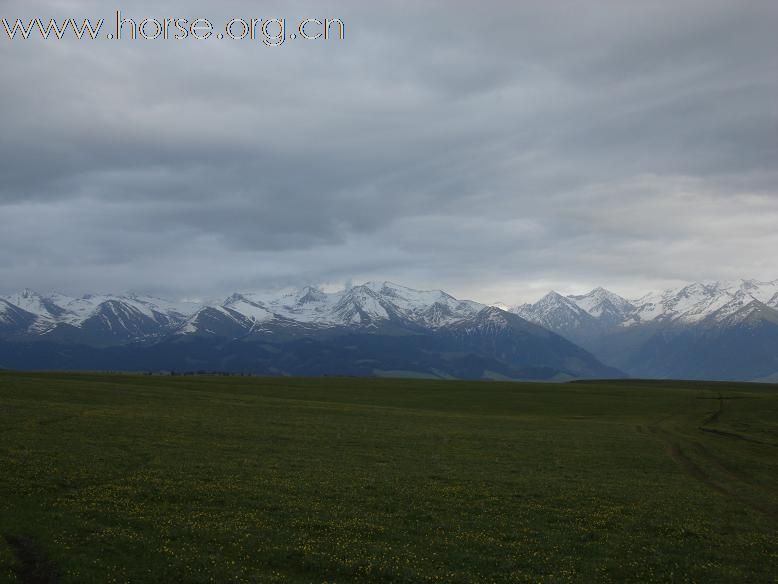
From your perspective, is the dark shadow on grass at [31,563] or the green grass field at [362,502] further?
A: the green grass field at [362,502]

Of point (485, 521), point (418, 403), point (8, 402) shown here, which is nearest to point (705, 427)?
point (418, 403)

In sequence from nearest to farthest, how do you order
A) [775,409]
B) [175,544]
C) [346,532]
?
1. [175,544]
2. [346,532]
3. [775,409]

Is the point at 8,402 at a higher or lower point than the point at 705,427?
higher

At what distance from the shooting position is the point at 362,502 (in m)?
35.5

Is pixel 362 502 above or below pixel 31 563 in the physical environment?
below

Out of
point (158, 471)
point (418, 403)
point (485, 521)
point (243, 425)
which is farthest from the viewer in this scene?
point (418, 403)

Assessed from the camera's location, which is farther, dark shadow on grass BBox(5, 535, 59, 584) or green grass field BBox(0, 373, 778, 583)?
green grass field BBox(0, 373, 778, 583)

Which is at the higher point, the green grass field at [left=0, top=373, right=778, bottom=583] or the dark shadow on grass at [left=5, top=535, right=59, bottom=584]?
the dark shadow on grass at [left=5, top=535, right=59, bottom=584]

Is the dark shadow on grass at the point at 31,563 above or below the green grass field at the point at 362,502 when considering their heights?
above

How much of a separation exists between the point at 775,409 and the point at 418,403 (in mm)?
67509

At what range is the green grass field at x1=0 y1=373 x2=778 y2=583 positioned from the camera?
2516cm

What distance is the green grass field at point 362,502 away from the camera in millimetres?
25156

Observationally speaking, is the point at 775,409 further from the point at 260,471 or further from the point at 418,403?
the point at 260,471

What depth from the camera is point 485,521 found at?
32938 millimetres
